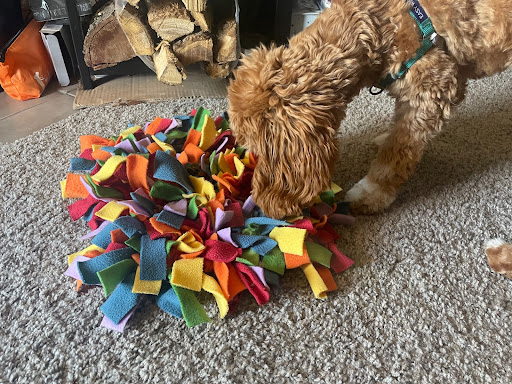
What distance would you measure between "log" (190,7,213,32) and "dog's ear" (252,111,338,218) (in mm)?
1008

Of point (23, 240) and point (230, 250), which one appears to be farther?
point (23, 240)

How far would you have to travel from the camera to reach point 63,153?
1.53 m

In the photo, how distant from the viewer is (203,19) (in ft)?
5.61

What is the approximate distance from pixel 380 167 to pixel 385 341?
0.54m

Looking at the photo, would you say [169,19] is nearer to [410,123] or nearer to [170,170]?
[170,170]

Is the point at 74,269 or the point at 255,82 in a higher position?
the point at 255,82

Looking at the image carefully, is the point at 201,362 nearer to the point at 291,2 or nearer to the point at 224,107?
the point at 224,107

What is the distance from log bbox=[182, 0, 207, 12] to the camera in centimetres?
167

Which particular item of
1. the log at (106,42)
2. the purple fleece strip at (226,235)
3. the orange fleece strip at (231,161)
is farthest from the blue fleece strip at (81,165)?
the log at (106,42)

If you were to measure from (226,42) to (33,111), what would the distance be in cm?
94

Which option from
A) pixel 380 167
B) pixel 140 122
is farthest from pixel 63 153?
pixel 380 167

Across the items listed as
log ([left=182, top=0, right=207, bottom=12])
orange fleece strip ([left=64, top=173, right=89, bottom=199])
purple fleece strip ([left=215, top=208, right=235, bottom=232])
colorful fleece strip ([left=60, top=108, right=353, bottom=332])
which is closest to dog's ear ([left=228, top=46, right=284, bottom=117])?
colorful fleece strip ([left=60, top=108, right=353, bottom=332])

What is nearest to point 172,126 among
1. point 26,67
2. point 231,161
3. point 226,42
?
point 231,161

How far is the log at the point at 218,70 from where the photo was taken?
1.93 metres
